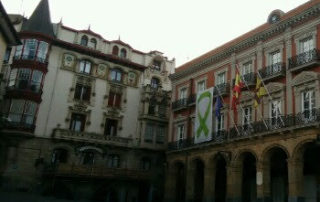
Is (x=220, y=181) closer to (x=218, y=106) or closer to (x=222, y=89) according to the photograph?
(x=218, y=106)

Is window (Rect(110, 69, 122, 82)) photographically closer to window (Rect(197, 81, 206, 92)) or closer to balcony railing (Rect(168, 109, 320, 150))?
window (Rect(197, 81, 206, 92))

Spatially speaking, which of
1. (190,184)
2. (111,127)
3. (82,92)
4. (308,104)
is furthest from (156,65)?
(308,104)

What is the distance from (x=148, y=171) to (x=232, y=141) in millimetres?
12385

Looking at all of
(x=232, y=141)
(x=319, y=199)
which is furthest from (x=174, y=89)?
(x=319, y=199)

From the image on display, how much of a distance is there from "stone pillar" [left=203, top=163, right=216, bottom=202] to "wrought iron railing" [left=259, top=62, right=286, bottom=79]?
30.1 feet

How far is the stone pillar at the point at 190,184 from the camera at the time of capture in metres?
34.4

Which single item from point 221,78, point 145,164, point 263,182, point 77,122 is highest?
point 221,78

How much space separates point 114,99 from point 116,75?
2.85m

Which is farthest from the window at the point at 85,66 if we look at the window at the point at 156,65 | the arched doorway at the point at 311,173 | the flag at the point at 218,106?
the arched doorway at the point at 311,173

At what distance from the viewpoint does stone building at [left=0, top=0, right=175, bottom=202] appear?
35.6 metres

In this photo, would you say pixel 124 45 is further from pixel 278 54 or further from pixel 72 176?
pixel 278 54

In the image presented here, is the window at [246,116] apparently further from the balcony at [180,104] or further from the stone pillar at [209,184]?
the balcony at [180,104]

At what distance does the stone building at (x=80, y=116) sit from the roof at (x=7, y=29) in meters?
14.1

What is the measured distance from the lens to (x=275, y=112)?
28141 mm
